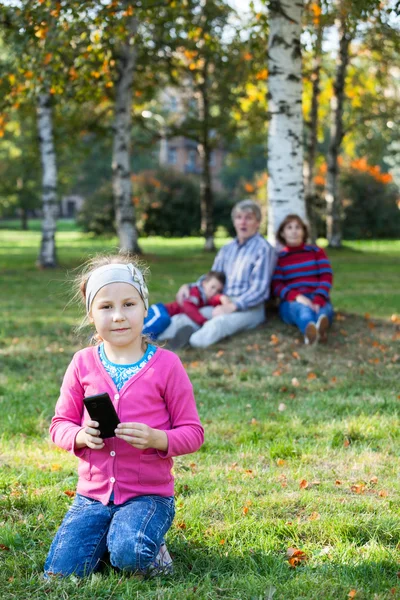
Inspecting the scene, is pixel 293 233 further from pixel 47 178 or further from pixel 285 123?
pixel 47 178

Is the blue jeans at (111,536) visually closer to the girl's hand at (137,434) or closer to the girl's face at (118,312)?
the girl's hand at (137,434)

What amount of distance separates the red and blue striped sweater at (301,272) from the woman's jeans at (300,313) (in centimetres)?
11

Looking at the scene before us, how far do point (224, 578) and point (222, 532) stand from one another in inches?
17.2

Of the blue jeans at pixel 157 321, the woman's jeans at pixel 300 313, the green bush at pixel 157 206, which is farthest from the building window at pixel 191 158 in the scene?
the blue jeans at pixel 157 321

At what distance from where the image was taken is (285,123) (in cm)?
875

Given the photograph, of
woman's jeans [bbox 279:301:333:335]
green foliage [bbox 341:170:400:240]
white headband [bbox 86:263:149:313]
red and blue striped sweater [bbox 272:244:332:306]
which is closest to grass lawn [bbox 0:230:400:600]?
woman's jeans [bbox 279:301:333:335]

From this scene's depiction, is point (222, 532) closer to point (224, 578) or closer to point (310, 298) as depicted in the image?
point (224, 578)

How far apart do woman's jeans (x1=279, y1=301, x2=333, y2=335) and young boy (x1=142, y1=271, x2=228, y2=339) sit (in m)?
0.66

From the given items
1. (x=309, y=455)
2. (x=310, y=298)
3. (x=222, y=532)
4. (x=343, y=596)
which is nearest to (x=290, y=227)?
(x=310, y=298)

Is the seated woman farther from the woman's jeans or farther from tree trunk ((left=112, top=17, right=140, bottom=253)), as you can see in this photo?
tree trunk ((left=112, top=17, right=140, bottom=253))

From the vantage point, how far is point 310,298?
829 centimetres

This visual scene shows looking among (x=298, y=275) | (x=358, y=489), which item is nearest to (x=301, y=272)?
(x=298, y=275)

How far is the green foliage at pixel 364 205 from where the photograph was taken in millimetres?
32594

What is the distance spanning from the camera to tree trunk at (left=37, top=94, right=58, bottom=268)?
1677 centimetres
